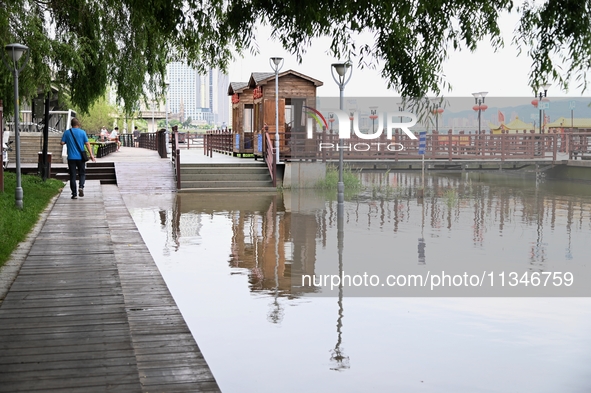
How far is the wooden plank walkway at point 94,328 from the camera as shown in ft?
16.0

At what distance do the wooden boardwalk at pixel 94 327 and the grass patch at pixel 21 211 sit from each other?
0.40m

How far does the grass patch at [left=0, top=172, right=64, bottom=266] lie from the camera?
413 inches

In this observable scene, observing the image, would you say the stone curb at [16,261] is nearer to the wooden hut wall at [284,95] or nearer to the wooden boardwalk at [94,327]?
the wooden boardwalk at [94,327]

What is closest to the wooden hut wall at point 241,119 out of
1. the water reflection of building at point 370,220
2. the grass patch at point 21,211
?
the water reflection of building at point 370,220

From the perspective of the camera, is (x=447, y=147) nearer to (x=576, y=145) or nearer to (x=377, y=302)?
(x=576, y=145)

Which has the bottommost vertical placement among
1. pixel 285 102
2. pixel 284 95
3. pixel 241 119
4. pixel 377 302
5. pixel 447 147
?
pixel 377 302

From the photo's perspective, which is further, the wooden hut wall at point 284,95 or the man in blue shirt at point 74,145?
the wooden hut wall at point 284,95

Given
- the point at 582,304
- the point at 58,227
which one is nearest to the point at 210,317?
the point at 582,304

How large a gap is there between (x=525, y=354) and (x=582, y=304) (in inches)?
86.4

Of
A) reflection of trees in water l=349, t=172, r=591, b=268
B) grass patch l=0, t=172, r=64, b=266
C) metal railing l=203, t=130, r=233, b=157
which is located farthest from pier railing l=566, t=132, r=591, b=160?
grass patch l=0, t=172, r=64, b=266

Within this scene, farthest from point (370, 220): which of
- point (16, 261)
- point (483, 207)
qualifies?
point (16, 261)

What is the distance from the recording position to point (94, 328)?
6.03 m

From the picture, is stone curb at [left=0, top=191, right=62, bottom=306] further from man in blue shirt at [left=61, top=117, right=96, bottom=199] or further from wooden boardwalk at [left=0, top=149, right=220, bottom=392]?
man in blue shirt at [left=61, top=117, right=96, bottom=199]

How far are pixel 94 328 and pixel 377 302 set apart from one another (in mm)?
3490
